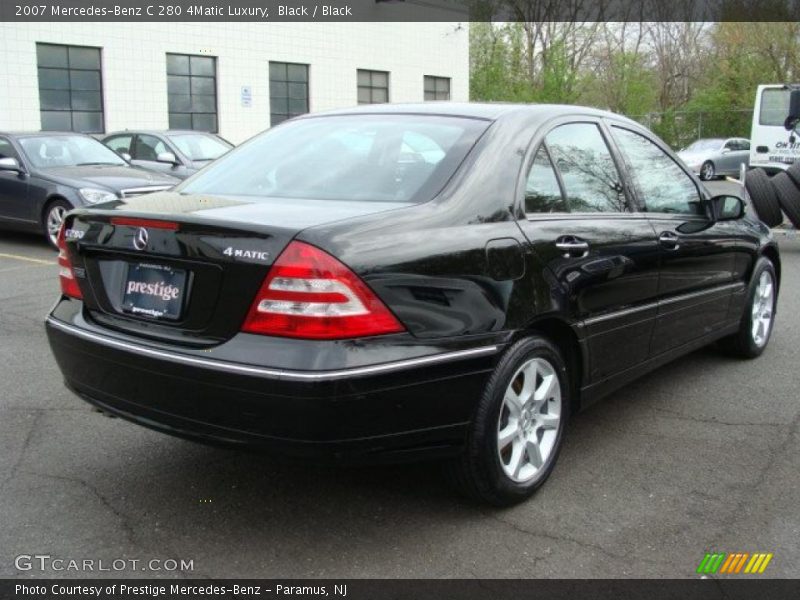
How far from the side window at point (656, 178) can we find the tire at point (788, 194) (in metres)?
4.64

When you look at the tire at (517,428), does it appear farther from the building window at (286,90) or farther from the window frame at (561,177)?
the building window at (286,90)

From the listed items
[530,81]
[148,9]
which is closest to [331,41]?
[148,9]

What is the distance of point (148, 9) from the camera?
67.6 feet

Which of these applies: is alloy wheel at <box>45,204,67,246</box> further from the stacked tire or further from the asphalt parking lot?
the stacked tire

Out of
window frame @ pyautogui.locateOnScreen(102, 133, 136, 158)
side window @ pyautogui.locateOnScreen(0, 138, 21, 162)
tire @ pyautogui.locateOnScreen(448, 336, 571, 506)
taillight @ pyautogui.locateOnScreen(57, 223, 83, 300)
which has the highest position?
window frame @ pyautogui.locateOnScreen(102, 133, 136, 158)

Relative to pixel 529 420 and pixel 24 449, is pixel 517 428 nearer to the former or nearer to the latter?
pixel 529 420

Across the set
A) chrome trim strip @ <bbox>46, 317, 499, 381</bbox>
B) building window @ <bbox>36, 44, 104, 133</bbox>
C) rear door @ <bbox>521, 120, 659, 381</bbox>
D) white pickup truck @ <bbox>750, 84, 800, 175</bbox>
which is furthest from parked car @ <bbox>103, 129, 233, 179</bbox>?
chrome trim strip @ <bbox>46, 317, 499, 381</bbox>

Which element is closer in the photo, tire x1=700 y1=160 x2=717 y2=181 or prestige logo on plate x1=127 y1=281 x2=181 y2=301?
prestige logo on plate x1=127 y1=281 x2=181 y2=301

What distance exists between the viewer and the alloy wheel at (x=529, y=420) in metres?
3.33

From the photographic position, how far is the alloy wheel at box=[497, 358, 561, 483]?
333cm

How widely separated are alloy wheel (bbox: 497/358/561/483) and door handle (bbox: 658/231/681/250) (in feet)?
3.76

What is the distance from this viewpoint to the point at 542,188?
362 cm

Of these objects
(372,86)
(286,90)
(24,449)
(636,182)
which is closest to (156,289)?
(24,449)

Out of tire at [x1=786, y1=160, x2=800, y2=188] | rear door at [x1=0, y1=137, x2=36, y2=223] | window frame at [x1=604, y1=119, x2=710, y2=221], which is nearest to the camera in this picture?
window frame at [x1=604, y1=119, x2=710, y2=221]
